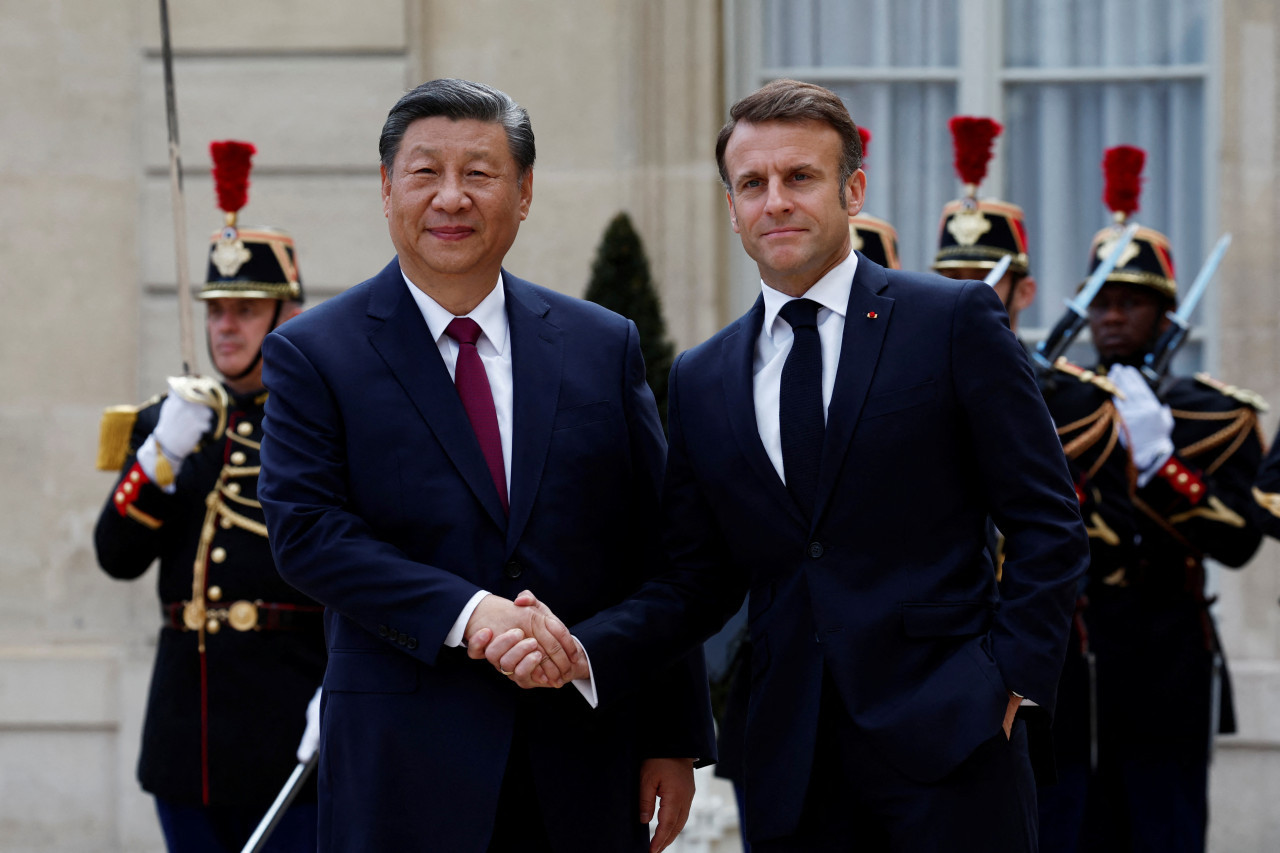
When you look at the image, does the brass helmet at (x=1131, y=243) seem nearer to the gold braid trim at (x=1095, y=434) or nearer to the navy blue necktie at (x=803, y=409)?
the gold braid trim at (x=1095, y=434)

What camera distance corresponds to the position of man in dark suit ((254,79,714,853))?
2.64m

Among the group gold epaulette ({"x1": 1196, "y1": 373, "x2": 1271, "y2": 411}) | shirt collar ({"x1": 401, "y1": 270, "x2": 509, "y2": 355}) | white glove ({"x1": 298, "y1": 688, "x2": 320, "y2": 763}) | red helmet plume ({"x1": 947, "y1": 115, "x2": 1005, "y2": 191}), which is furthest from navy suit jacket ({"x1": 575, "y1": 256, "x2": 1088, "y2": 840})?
gold epaulette ({"x1": 1196, "y1": 373, "x2": 1271, "y2": 411})

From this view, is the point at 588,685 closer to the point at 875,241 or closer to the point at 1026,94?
the point at 875,241

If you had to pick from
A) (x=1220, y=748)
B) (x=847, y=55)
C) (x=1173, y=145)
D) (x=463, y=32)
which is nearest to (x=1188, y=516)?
(x=1220, y=748)

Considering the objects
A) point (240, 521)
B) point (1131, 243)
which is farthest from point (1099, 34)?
point (240, 521)

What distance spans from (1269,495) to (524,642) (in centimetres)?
288

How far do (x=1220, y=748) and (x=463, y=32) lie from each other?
3.98m

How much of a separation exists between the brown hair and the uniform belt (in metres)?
2.04

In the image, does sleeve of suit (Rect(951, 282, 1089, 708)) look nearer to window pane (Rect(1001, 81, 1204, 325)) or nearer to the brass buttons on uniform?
the brass buttons on uniform

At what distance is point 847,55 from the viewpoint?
6.67m

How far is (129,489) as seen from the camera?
14.1 feet

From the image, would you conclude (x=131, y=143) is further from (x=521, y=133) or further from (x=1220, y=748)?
(x=1220, y=748)

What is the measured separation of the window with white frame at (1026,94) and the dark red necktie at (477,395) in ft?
12.4

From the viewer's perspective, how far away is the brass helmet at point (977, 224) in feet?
15.4
